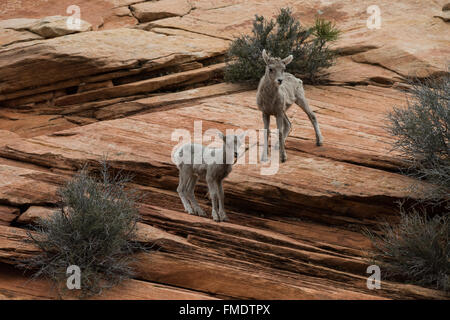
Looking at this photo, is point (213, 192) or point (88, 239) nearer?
point (88, 239)

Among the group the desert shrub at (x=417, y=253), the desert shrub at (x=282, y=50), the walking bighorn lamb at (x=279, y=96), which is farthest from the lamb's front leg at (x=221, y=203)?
the desert shrub at (x=282, y=50)

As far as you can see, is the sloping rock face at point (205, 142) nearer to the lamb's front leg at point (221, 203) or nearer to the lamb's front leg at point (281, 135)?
the lamb's front leg at point (281, 135)

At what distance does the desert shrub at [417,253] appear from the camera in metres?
8.52

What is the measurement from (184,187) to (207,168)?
69cm

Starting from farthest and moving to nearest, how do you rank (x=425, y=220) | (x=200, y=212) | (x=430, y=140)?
(x=430, y=140) → (x=200, y=212) → (x=425, y=220)

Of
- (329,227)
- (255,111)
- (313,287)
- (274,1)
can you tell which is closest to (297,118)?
(255,111)

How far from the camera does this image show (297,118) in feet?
41.2

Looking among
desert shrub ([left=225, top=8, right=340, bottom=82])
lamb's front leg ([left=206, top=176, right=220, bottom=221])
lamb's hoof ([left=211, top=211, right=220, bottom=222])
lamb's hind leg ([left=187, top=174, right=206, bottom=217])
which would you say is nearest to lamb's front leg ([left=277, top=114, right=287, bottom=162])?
lamb's hind leg ([left=187, top=174, right=206, bottom=217])

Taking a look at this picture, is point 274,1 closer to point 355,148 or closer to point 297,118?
point 297,118

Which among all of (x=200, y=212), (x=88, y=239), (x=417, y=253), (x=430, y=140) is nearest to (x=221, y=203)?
(x=200, y=212)

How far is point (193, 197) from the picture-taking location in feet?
30.5

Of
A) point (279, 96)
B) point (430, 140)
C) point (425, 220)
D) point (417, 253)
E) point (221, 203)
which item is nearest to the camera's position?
point (417, 253)

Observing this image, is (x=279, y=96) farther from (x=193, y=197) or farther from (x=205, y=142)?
(x=193, y=197)
